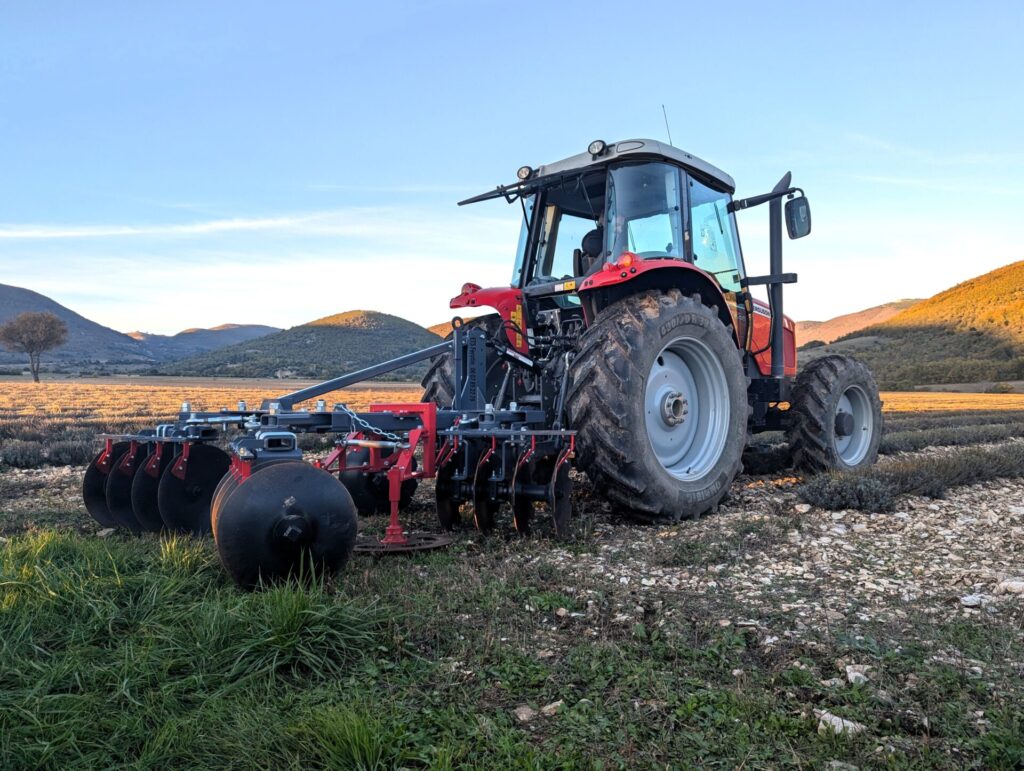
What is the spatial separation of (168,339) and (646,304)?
19131 centimetres

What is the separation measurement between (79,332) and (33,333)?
4155 inches

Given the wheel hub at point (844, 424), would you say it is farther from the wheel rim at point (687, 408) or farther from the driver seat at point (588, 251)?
the driver seat at point (588, 251)

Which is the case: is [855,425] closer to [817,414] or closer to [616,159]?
[817,414]

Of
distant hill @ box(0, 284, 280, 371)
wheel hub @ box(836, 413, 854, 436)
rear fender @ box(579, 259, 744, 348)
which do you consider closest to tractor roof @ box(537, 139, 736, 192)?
rear fender @ box(579, 259, 744, 348)

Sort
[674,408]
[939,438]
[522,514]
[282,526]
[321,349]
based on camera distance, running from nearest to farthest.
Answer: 1. [282,526]
2. [522,514]
3. [674,408]
4. [939,438]
5. [321,349]

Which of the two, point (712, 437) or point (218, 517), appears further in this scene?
point (712, 437)

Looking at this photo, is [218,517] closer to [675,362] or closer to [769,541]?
[769,541]

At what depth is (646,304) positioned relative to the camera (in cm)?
489

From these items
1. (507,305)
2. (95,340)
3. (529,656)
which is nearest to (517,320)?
(507,305)

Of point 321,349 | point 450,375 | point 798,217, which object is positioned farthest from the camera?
point 321,349

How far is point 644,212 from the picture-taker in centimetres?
566

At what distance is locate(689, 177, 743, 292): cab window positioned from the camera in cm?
608

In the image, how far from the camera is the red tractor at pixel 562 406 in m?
3.47

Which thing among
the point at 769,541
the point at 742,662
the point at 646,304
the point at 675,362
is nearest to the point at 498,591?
the point at 742,662
